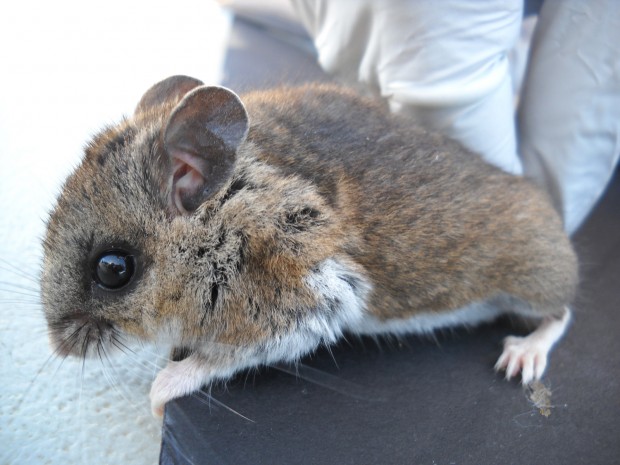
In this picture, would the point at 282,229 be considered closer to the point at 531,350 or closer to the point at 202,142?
the point at 202,142

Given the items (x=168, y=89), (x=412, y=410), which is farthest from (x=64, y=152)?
(x=412, y=410)

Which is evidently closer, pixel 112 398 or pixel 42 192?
pixel 112 398

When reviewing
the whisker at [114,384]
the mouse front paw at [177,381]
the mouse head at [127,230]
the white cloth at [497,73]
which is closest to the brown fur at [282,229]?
the mouse head at [127,230]

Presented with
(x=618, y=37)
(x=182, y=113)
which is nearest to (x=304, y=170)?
(x=182, y=113)

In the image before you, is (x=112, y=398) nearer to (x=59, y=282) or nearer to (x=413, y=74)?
(x=59, y=282)

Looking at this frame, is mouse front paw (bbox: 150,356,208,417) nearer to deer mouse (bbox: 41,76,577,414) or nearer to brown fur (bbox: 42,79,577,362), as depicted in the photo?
deer mouse (bbox: 41,76,577,414)

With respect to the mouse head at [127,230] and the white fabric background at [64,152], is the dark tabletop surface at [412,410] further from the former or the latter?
the mouse head at [127,230]

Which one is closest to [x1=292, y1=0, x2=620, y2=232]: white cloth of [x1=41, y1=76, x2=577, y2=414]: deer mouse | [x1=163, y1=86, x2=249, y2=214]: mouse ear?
[x1=41, y1=76, x2=577, y2=414]: deer mouse
